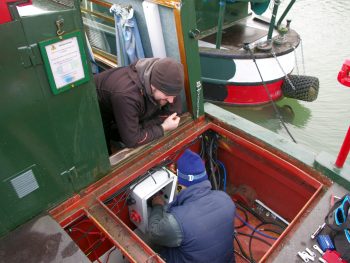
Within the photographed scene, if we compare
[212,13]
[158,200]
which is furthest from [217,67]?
[158,200]

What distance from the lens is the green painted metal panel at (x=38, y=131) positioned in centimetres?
149

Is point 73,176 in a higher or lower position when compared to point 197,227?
higher

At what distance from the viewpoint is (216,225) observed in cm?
201

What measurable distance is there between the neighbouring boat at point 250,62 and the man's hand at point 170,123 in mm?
2537

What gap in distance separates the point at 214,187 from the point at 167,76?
4.45 feet

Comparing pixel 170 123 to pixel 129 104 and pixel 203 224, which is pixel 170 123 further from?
pixel 203 224

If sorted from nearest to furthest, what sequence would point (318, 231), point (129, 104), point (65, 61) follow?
point (65, 61), point (318, 231), point (129, 104)

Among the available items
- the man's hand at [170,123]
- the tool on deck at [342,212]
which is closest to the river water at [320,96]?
Answer: the man's hand at [170,123]

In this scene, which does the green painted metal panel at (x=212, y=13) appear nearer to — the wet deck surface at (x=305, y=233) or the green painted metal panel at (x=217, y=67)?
the green painted metal panel at (x=217, y=67)

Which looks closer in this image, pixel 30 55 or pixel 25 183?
pixel 30 55

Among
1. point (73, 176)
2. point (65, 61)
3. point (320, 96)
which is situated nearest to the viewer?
point (65, 61)

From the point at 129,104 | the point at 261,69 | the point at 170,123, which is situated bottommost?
the point at 261,69

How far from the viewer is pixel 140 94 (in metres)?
2.32

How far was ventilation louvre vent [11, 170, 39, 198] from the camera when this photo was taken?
5.68 feet
